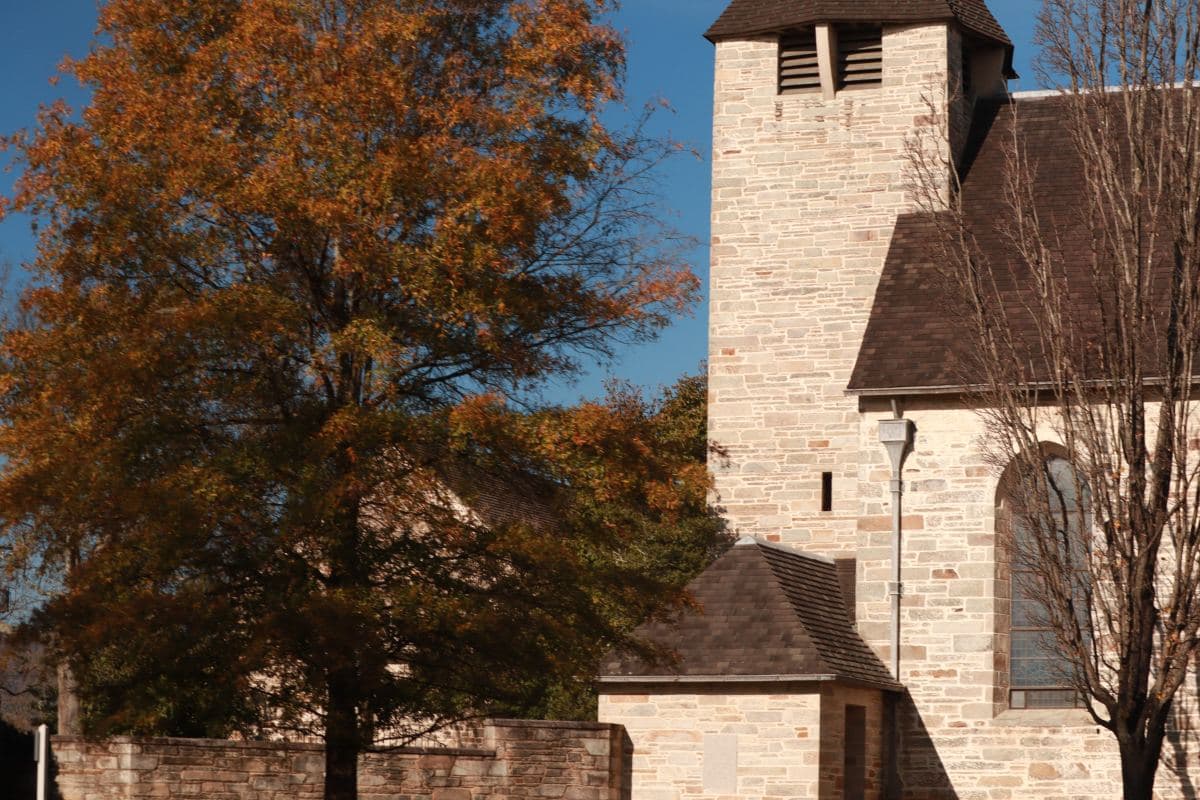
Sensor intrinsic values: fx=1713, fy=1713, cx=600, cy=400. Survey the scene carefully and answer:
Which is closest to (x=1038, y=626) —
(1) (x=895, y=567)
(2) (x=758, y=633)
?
(1) (x=895, y=567)

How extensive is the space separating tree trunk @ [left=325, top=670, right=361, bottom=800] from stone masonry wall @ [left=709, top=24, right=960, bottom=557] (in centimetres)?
924

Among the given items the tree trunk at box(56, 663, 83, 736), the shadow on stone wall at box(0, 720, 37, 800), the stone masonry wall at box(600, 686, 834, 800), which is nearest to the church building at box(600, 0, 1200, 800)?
the stone masonry wall at box(600, 686, 834, 800)

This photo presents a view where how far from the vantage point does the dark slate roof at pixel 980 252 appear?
19984 millimetres

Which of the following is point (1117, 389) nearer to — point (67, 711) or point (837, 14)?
point (837, 14)

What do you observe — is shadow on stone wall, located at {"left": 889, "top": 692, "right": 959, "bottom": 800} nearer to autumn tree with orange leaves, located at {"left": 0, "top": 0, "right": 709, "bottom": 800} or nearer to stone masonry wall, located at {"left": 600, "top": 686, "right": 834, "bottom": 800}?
stone masonry wall, located at {"left": 600, "top": 686, "right": 834, "bottom": 800}

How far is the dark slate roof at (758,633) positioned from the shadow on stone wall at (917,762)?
19.2 inches

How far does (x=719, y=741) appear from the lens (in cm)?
1830

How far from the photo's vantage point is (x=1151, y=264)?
17.4 meters

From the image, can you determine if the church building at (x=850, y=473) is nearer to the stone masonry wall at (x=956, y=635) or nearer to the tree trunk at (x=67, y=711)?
the stone masonry wall at (x=956, y=635)

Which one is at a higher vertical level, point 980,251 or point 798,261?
point 798,261

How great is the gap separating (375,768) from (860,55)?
12.6 metres

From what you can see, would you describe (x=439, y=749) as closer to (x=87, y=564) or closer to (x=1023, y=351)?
(x=87, y=564)

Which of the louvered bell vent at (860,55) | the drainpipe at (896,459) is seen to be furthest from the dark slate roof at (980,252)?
the louvered bell vent at (860,55)

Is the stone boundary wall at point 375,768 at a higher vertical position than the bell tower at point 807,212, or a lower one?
lower
